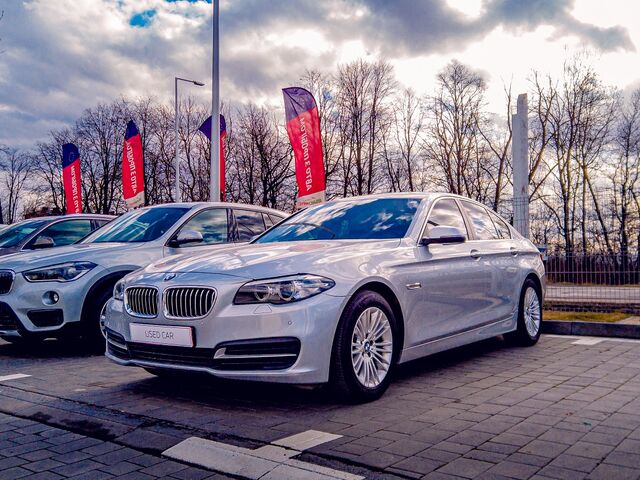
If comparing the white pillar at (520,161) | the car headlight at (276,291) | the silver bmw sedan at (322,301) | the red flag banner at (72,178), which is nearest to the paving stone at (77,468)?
the silver bmw sedan at (322,301)

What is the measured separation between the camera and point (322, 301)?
4.28 metres

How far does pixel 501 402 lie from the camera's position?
4582mm

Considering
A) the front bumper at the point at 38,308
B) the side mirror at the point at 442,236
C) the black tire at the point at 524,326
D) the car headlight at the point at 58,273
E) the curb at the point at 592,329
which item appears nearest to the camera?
the side mirror at the point at 442,236

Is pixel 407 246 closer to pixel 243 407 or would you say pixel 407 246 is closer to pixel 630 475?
pixel 243 407

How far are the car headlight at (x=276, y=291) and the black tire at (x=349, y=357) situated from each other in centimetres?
30

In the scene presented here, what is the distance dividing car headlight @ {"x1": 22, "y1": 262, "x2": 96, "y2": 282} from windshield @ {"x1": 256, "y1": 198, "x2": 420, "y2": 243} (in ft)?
7.60

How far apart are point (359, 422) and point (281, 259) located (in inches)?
48.4

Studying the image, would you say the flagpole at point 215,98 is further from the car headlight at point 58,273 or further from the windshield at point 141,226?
the car headlight at point 58,273

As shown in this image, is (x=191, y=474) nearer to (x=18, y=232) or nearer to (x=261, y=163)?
(x=18, y=232)

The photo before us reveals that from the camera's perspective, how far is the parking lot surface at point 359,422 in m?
3.28

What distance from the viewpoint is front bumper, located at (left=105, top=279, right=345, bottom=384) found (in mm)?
4176

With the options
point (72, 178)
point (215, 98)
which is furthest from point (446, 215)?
point (72, 178)

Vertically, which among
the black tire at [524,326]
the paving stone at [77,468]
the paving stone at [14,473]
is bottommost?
the paving stone at [77,468]

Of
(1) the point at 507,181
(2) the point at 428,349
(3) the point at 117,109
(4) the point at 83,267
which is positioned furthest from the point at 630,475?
(3) the point at 117,109
